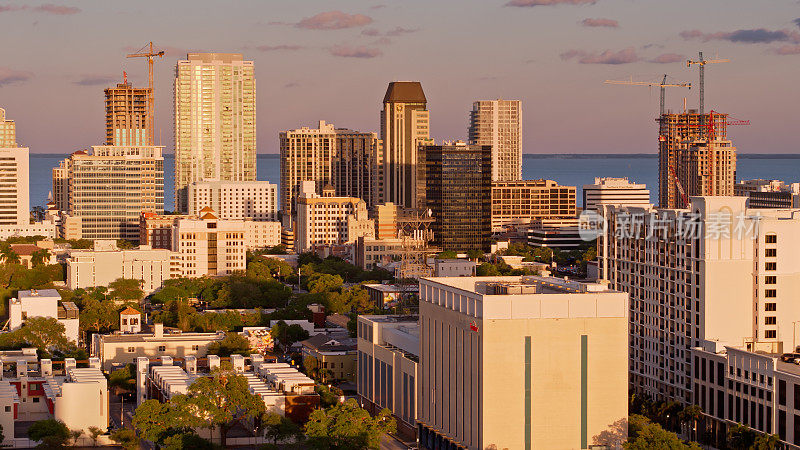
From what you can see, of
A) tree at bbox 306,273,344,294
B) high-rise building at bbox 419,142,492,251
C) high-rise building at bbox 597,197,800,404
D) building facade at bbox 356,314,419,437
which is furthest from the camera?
high-rise building at bbox 419,142,492,251

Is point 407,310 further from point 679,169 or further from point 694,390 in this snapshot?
point 679,169

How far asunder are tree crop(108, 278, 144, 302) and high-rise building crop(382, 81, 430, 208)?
50.8 metres

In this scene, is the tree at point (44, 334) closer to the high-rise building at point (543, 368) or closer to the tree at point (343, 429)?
the tree at point (343, 429)

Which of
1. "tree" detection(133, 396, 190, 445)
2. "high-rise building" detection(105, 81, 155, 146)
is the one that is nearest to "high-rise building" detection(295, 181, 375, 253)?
"high-rise building" detection(105, 81, 155, 146)

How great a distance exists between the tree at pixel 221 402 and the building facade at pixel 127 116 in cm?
12180

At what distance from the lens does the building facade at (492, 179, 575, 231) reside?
156 meters

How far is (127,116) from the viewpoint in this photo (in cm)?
17262

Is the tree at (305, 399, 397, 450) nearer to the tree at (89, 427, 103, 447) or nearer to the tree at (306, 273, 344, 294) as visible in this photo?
the tree at (89, 427, 103, 447)

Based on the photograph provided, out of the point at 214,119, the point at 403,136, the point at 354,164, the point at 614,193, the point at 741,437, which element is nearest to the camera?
the point at 741,437

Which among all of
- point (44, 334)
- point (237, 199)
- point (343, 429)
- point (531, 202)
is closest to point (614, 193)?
point (531, 202)

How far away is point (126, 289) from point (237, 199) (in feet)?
211

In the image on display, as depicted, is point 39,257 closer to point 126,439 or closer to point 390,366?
point 390,366

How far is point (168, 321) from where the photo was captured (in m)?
82.4

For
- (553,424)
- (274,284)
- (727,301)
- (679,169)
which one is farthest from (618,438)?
(679,169)
